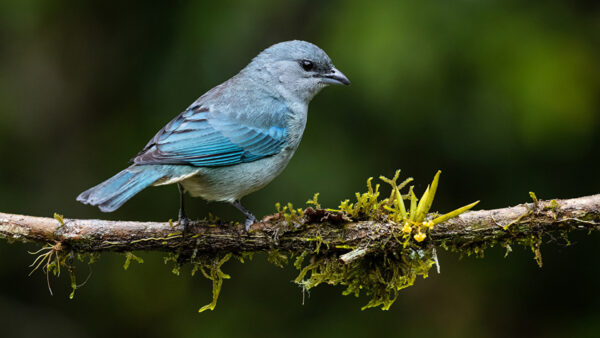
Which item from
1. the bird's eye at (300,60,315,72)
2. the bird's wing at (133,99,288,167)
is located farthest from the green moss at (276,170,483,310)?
the bird's eye at (300,60,315,72)

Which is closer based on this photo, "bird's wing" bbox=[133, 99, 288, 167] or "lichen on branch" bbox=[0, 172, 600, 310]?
"lichen on branch" bbox=[0, 172, 600, 310]

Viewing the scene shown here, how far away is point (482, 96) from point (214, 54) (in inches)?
90.9

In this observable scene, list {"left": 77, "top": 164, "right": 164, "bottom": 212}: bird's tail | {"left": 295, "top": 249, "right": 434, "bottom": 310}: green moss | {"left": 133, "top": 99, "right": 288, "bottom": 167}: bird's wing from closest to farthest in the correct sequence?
{"left": 295, "top": 249, "right": 434, "bottom": 310}: green moss → {"left": 77, "top": 164, "right": 164, "bottom": 212}: bird's tail → {"left": 133, "top": 99, "right": 288, "bottom": 167}: bird's wing

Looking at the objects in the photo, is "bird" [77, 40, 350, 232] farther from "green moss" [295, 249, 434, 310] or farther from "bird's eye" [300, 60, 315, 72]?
"green moss" [295, 249, 434, 310]

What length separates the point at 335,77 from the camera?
16.4 ft

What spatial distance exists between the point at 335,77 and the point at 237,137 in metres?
1.01

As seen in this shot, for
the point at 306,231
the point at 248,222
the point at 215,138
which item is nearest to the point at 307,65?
the point at 215,138

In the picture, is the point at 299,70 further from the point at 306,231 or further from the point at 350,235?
the point at 350,235

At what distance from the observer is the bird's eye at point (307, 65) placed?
198 inches

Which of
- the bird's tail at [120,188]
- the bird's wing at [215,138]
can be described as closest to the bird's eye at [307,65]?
the bird's wing at [215,138]

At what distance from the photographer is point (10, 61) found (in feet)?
20.1

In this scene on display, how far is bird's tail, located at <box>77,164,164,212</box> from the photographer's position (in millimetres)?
3654

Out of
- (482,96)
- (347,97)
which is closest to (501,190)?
(482,96)

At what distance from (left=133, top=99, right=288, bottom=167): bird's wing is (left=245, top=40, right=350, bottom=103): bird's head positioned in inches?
13.6
